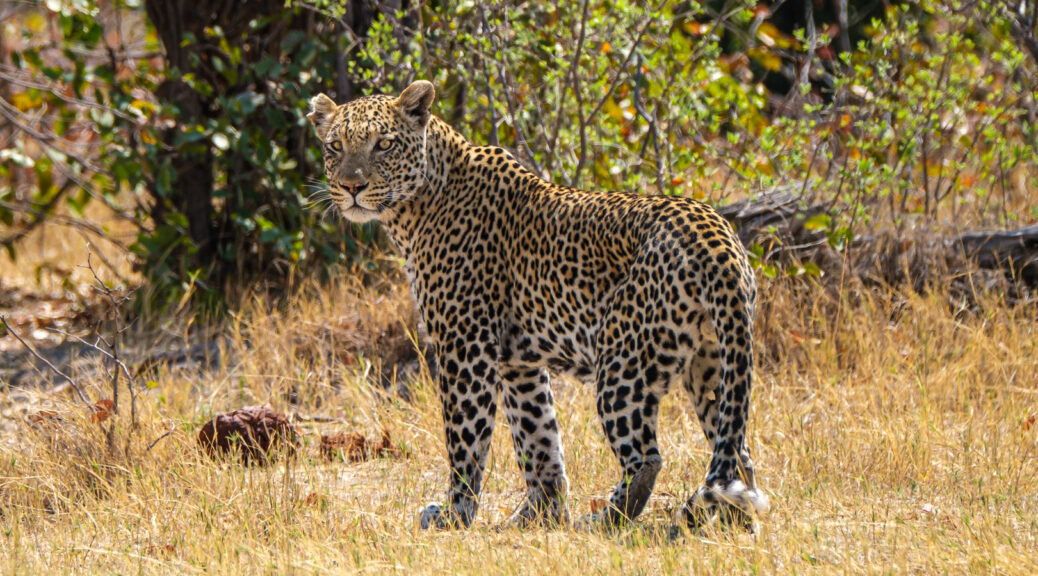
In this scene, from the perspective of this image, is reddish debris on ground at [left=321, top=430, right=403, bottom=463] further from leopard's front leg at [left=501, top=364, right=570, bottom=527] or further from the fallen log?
the fallen log

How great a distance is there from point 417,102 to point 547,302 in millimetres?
1231

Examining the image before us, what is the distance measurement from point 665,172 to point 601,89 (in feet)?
2.54

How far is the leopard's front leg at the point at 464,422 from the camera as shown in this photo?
5.75m

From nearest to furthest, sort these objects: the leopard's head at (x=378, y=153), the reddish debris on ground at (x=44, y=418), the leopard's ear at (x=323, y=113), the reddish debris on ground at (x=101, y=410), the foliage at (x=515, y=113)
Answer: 1. the leopard's head at (x=378, y=153)
2. the leopard's ear at (x=323, y=113)
3. the reddish debris on ground at (x=101, y=410)
4. the reddish debris on ground at (x=44, y=418)
5. the foliage at (x=515, y=113)

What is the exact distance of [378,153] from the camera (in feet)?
19.4

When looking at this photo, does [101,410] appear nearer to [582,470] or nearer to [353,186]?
[353,186]

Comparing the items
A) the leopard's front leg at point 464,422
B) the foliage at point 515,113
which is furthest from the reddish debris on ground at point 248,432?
the foliage at point 515,113

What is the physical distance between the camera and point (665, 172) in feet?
28.0

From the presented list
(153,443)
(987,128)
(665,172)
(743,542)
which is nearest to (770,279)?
(665,172)

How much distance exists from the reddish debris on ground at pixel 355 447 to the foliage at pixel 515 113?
223cm

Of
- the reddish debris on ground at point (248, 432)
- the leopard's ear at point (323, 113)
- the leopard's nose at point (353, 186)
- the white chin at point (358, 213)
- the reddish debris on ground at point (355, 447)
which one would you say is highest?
the leopard's ear at point (323, 113)

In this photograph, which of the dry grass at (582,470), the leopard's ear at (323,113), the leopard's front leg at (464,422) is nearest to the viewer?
the dry grass at (582,470)

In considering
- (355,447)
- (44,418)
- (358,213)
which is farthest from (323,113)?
(44,418)

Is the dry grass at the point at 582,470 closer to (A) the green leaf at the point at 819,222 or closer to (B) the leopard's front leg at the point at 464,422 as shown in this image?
(B) the leopard's front leg at the point at 464,422
